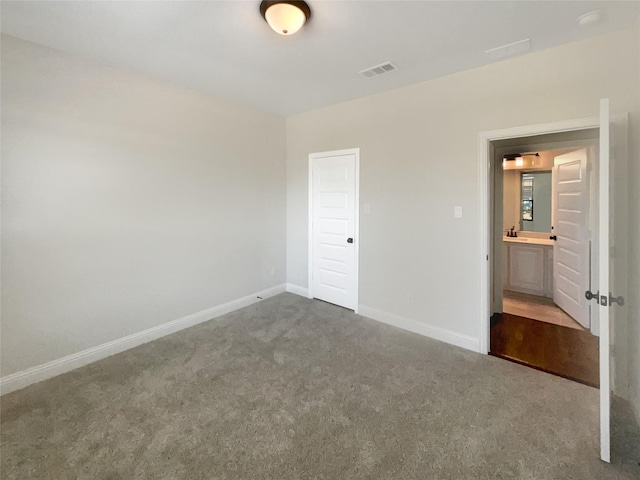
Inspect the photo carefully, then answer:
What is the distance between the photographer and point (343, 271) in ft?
13.7

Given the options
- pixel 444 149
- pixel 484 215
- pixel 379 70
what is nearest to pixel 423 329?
pixel 484 215

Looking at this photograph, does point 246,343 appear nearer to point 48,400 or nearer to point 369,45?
point 48,400

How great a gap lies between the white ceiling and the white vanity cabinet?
353 centimetres

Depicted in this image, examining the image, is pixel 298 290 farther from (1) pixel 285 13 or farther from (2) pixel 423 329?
(1) pixel 285 13

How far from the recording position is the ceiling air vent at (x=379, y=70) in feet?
9.20

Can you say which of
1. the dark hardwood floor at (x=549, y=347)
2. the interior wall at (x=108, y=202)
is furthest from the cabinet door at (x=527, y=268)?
the interior wall at (x=108, y=202)

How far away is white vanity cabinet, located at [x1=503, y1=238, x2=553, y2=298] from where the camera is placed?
487cm

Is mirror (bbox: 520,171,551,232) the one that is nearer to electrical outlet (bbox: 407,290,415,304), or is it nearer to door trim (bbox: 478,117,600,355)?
door trim (bbox: 478,117,600,355)

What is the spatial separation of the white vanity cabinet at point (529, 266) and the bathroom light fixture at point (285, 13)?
4.98 metres

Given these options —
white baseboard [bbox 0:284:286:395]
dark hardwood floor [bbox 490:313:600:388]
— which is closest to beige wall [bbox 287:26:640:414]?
dark hardwood floor [bbox 490:313:600:388]

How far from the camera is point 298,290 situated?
4.78 metres

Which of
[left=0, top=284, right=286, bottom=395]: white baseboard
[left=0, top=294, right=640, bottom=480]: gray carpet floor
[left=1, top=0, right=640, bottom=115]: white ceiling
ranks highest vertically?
[left=1, top=0, right=640, bottom=115]: white ceiling

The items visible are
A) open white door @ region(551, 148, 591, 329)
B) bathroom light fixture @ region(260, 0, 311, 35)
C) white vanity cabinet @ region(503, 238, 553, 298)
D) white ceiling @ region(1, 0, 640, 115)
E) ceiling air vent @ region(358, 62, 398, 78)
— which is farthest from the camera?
white vanity cabinet @ region(503, 238, 553, 298)

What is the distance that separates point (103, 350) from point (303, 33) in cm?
332
